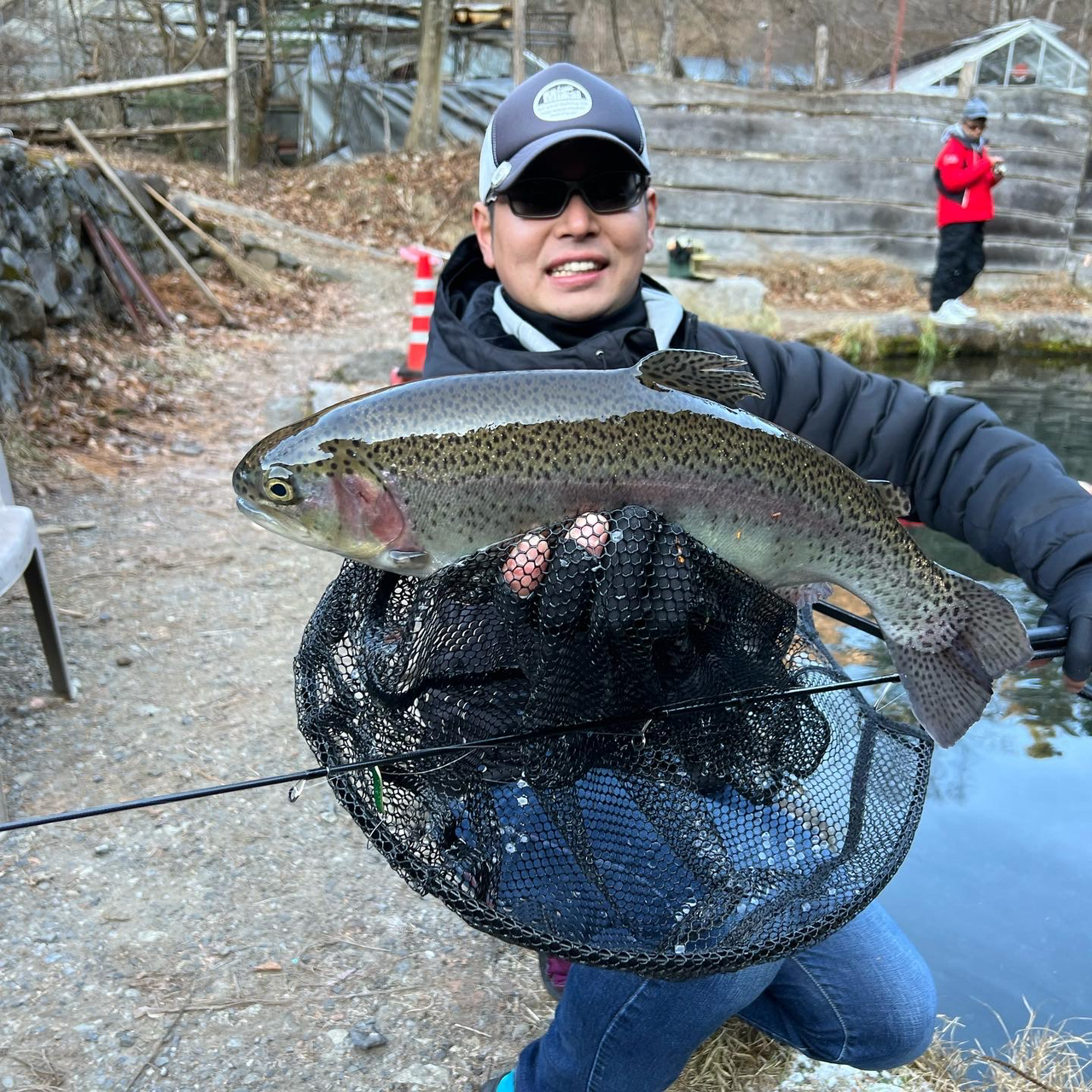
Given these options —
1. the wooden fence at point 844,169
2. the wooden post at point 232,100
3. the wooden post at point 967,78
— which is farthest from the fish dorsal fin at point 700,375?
the wooden post at point 232,100

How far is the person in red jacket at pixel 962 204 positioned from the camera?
12531mm

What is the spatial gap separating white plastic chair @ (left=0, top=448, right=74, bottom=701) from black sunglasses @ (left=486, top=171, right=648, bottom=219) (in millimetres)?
2263

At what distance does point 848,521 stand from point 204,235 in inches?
481

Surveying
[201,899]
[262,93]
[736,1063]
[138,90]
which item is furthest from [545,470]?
[262,93]

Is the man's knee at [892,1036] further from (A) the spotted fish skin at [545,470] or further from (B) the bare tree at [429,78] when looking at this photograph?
(B) the bare tree at [429,78]

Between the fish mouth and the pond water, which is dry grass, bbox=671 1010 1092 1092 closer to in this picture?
the pond water

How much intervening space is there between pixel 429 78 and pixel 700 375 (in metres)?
19.7

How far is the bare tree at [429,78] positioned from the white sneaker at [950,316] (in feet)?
36.5

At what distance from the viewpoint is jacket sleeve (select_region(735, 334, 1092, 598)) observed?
7.46 feet

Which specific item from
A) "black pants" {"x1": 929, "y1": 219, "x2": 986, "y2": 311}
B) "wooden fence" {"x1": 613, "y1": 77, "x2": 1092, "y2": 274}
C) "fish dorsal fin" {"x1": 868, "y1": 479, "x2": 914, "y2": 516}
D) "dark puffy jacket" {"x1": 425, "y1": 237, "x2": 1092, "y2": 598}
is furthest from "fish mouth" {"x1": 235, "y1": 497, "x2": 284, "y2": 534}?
"wooden fence" {"x1": 613, "y1": 77, "x2": 1092, "y2": 274}

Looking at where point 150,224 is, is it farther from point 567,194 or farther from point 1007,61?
point 1007,61

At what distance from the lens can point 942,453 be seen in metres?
2.58

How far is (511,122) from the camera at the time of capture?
96.3 inches

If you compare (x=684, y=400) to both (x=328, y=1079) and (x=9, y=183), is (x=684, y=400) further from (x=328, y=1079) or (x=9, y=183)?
(x=9, y=183)
